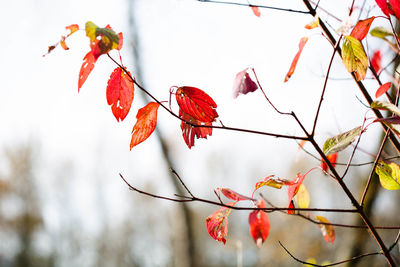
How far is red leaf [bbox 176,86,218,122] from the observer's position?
0.48 meters

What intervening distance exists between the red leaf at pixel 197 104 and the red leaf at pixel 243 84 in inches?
1.6

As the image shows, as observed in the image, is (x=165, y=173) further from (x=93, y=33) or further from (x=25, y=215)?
(x=25, y=215)

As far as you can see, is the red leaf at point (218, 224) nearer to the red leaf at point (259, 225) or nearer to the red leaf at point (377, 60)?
the red leaf at point (259, 225)

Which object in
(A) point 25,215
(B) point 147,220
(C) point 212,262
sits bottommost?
(C) point 212,262

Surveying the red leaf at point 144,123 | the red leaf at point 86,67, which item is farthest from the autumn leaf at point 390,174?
the red leaf at point 86,67

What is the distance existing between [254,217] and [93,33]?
393mm

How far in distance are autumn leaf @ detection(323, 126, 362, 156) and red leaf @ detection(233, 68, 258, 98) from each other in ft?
0.44

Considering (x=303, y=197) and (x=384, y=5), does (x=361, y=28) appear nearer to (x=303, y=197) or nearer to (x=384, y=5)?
(x=384, y=5)

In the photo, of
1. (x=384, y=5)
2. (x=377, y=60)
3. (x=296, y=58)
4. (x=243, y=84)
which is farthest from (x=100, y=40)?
(x=377, y=60)

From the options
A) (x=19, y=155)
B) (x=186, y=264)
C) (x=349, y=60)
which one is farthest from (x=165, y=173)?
(x=19, y=155)

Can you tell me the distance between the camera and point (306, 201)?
685 mm

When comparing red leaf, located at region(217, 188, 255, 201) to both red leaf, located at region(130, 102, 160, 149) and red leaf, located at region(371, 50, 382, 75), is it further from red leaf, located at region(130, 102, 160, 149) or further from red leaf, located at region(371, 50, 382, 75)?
red leaf, located at region(371, 50, 382, 75)

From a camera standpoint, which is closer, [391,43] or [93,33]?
[93,33]

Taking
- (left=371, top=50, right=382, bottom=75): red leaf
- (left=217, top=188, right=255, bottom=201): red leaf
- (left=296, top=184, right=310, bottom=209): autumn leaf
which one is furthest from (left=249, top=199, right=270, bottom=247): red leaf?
(left=371, top=50, right=382, bottom=75): red leaf
